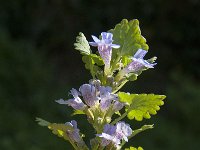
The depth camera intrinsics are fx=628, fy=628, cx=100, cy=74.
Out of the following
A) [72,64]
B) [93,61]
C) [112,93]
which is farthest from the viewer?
[72,64]

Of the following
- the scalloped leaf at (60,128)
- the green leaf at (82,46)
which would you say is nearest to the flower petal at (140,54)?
the green leaf at (82,46)

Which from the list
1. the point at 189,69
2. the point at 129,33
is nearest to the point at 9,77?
the point at 189,69

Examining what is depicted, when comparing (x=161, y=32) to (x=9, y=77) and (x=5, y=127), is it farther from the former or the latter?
(x=5, y=127)

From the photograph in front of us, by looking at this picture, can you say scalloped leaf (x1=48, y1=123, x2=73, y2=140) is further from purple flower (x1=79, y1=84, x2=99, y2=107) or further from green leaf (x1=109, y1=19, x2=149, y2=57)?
green leaf (x1=109, y1=19, x2=149, y2=57)

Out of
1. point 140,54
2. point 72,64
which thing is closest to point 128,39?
point 140,54

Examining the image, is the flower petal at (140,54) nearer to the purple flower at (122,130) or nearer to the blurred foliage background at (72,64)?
the purple flower at (122,130)

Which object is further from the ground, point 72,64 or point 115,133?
point 115,133

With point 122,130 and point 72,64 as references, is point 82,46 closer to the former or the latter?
point 122,130

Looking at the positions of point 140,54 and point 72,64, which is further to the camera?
point 72,64
